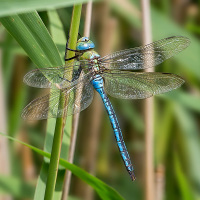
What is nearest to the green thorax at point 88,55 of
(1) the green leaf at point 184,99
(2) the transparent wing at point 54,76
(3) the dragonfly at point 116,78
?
(3) the dragonfly at point 116,78

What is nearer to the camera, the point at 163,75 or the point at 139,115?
the point at 163,75

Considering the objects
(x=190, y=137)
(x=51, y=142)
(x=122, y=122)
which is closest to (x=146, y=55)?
(x=51, y=142)

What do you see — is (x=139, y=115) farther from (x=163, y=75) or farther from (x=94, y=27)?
(x=163, y=75)

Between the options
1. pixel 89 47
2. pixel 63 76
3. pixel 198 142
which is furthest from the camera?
pixel 198 142

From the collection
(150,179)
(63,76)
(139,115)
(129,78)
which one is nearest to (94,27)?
(139,115)

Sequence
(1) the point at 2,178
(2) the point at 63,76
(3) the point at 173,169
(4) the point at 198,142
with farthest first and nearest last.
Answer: (4) the point at 198,142
(3) the point at 173,169
(1) the point at 2,178
(2) the point at 63,76

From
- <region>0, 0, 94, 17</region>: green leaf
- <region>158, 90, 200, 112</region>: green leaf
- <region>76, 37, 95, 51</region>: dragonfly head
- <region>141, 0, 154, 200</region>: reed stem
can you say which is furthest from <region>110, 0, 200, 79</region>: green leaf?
<region>0, 0, 94, 17</region>: green leaf

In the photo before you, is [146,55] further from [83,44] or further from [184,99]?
[184,99]
